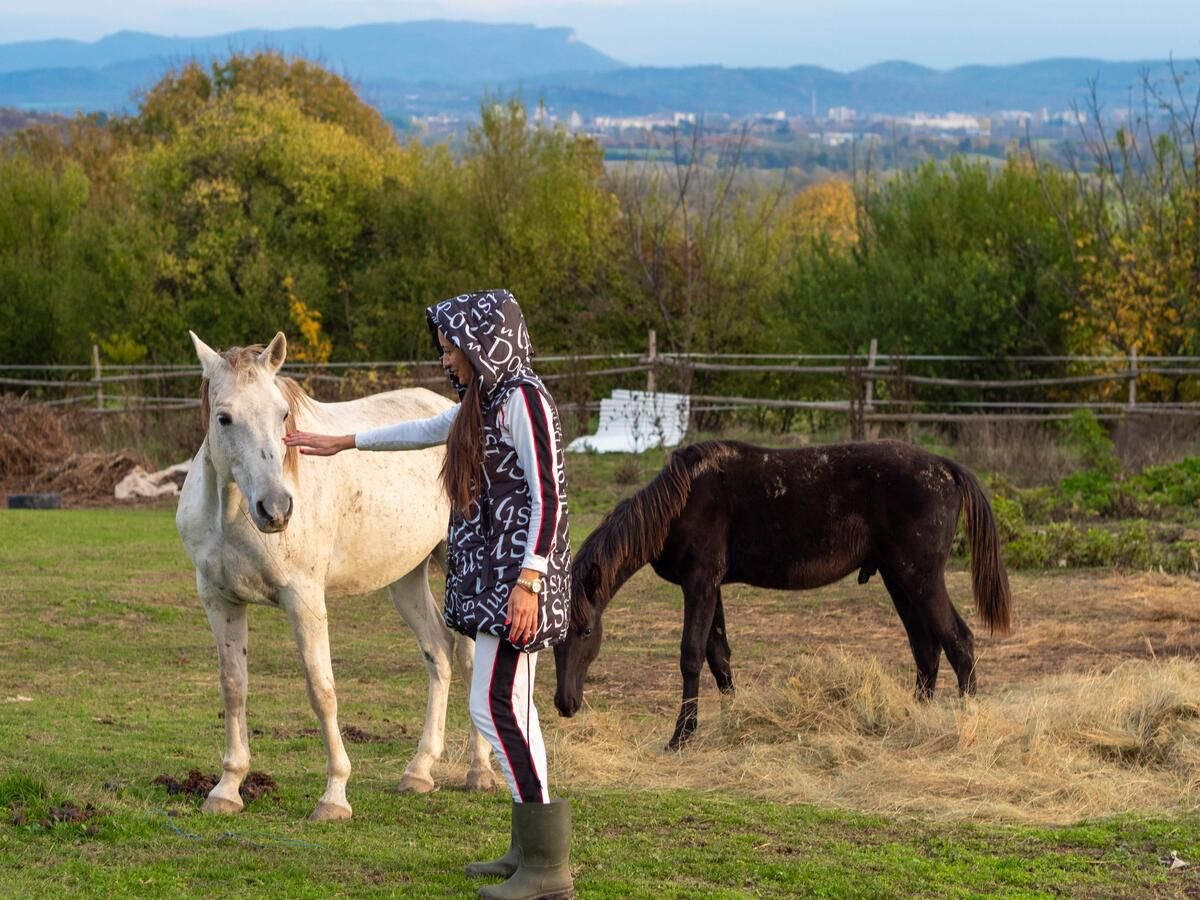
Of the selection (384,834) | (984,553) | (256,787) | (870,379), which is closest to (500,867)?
(384,834)

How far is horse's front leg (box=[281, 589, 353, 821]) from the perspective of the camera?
543 centimetres

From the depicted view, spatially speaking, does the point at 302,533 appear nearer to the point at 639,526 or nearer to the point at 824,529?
the point at 639,526

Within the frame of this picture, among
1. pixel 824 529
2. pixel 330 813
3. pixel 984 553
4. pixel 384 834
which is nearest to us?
pixel 384 834

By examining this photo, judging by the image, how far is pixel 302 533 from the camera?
548 centimetres

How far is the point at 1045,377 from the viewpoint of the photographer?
72.2ft

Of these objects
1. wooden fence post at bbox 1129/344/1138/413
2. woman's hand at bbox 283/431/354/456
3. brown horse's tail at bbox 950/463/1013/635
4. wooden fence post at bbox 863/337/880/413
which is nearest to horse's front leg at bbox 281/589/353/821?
woman's hand at bbox 283/431/354/456

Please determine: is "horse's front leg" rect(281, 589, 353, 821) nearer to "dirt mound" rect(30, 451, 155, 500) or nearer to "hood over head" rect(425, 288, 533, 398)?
"hood over head" rect(425, 288, 533, 398)

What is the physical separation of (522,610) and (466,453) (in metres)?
0.53

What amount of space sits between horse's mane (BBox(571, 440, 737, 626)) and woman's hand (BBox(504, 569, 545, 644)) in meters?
2.53

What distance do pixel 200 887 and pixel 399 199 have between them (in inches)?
1025

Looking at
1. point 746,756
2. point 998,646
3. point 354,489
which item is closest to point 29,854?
point 354,489

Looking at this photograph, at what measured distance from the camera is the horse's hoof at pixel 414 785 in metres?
5.88

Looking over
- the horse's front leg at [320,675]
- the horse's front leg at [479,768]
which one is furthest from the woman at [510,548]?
the horse's front leg at [479,768]

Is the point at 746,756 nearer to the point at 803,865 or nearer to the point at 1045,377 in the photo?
the point at 803,865
